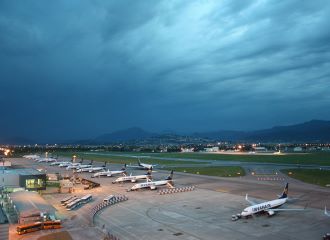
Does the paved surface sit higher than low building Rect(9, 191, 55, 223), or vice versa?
low building Rect(9, 191, 55, 223)

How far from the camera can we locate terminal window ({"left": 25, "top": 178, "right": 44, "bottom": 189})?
7931 cm

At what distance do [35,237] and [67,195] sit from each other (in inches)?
1366

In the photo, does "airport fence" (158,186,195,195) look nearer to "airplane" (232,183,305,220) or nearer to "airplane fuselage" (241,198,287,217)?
"airplane" (232,183,305,220)

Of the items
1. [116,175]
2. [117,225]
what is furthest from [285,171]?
[117,225]

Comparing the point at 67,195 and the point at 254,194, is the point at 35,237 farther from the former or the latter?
the point at 254,194

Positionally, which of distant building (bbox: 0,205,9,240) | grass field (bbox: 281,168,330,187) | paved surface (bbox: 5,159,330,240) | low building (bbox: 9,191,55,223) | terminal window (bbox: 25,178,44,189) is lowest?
paved surface (bbox: 5,159,330,240)

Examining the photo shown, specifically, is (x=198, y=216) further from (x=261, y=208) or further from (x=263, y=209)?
(x=263, y=209)

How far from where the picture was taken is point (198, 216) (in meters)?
54.8


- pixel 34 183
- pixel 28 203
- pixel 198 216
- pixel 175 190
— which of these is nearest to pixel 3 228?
pixel 28 203

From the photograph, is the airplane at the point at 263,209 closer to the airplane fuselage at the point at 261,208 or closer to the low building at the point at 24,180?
the airplane fuselage at the point at 261,208

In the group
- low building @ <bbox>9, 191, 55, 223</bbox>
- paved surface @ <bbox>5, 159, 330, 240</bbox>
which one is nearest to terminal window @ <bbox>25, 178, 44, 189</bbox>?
paved surface @ <bbox>5, 159, 330, 240</bbox>

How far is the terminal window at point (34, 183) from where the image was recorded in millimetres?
79306

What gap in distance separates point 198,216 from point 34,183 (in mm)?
42017

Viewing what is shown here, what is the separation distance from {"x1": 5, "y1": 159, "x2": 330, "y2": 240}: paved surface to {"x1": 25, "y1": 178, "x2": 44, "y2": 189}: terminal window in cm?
580
